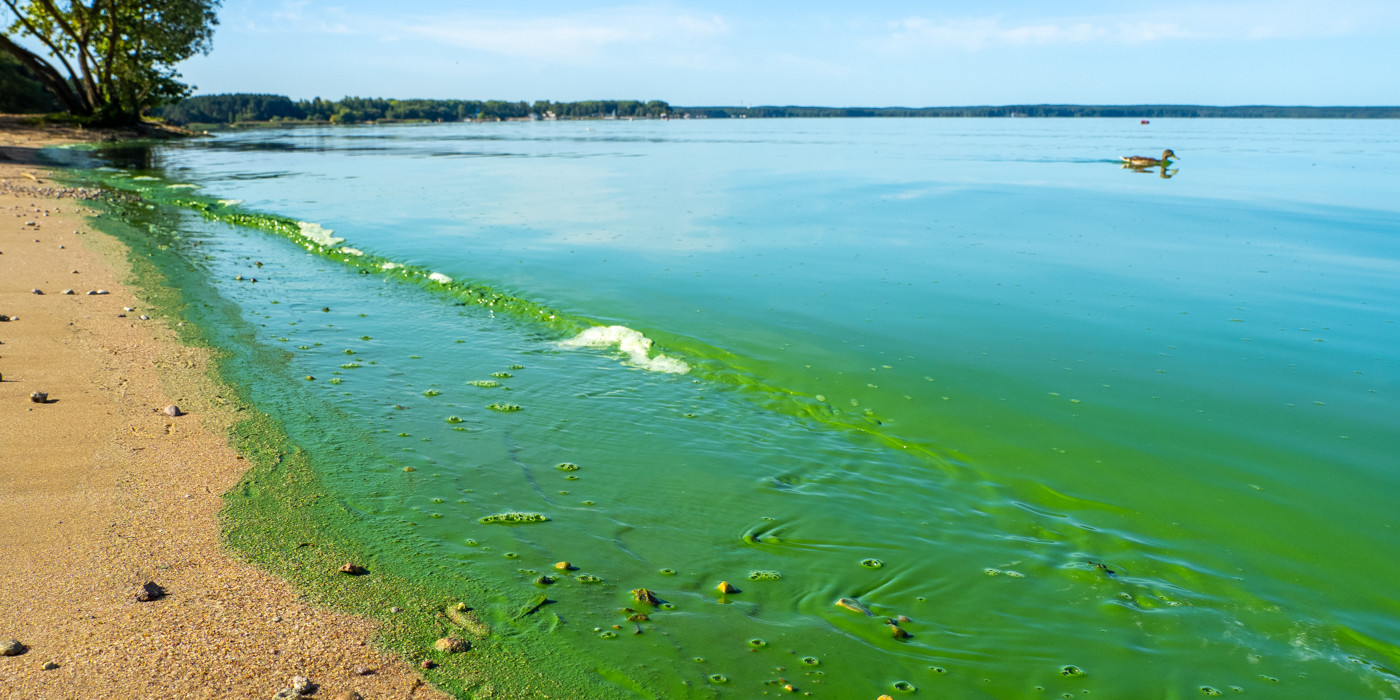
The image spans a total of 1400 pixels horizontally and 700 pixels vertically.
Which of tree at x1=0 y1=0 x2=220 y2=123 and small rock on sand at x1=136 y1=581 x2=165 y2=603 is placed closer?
small rock on sand at x1=136 y1=581 x2=165 y2=603

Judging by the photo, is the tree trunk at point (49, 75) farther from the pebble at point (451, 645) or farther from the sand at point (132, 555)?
the pebble at point (451, 645)

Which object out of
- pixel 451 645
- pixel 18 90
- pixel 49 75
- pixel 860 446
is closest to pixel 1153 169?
pixel 860 446

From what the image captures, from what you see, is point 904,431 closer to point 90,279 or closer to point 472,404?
point 472,404

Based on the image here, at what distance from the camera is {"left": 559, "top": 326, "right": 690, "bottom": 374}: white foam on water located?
410 inches

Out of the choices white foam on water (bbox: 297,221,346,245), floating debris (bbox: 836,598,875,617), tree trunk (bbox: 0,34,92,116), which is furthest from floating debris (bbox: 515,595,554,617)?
tree trunk (bbox: 0,34,92,116)

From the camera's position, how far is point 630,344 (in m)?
11.3

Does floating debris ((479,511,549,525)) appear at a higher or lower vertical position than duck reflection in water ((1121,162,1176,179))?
lower

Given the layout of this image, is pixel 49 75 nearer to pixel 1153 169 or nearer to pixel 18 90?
pixel 18 90

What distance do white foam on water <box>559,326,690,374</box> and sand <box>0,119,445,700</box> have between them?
4798 millimetres

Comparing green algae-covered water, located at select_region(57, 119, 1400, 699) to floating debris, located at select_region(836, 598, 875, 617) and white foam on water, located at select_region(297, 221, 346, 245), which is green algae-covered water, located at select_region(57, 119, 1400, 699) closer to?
floating debris, located at select_region(836, 598, 875, 617)

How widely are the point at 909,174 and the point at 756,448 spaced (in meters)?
37.0

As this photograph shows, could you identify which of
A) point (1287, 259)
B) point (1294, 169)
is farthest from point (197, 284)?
point (1294, 169)

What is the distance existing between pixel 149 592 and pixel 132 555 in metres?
0.65

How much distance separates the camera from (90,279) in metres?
13.0
